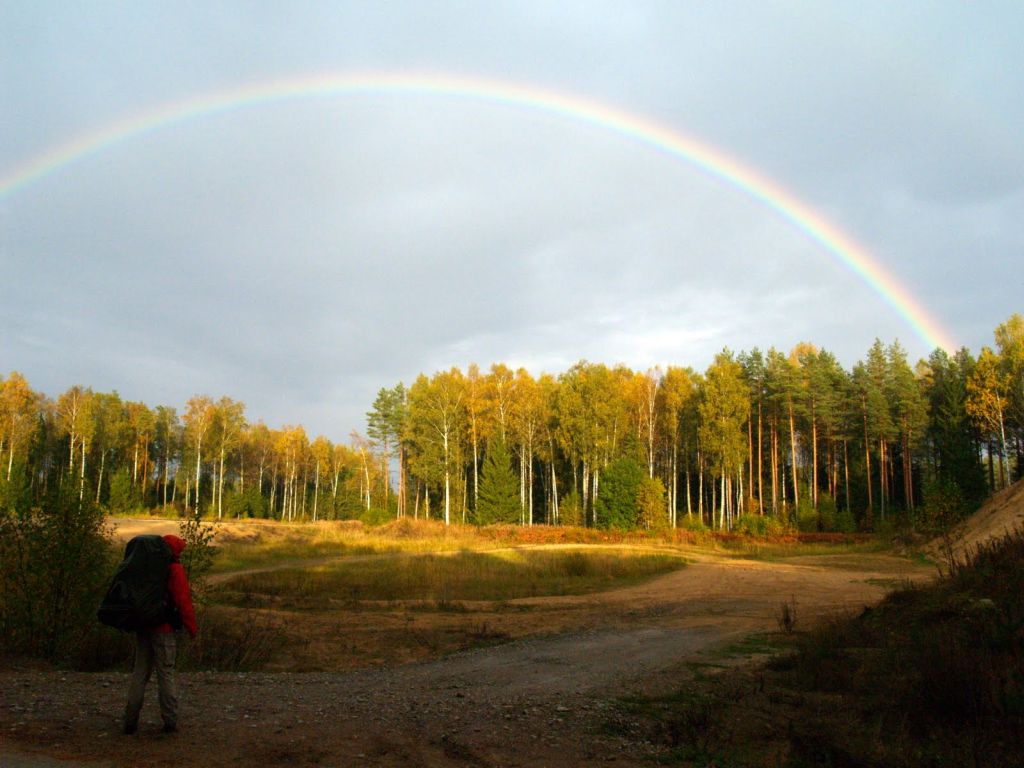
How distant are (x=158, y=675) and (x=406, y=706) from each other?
282 cm

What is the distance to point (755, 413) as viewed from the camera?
65.2 meters

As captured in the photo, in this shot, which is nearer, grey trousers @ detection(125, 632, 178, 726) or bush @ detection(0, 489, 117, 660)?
grey trousers @ detection(125, 632, 178, 726)

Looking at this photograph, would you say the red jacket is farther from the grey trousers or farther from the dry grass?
the dry grass

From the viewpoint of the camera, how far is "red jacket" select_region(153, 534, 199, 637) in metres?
5.96

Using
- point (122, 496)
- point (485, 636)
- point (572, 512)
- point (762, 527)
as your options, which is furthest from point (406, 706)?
point (122, 496)

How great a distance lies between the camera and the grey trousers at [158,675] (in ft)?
19.3

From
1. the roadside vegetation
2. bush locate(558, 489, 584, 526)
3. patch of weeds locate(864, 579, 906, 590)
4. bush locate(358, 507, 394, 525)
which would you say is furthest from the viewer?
bush locate(358, 507, 394, 525)

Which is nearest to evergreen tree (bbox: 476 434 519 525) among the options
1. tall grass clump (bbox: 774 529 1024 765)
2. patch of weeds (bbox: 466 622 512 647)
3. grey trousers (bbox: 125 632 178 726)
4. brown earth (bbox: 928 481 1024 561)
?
brown earth (bbox: 928 481 1024 561)

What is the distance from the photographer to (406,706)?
770 cm

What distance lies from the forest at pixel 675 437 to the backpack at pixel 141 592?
46383 mm

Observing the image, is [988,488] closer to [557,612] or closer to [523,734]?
[557,612]

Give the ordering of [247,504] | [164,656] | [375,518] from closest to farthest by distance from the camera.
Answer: [164,656] < [375,518] < [247,504]

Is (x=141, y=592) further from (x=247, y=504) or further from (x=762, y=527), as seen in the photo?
(x=247, y=504)

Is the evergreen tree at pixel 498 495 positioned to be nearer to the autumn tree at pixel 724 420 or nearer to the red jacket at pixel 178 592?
the autumn tree at pixel 724 420
